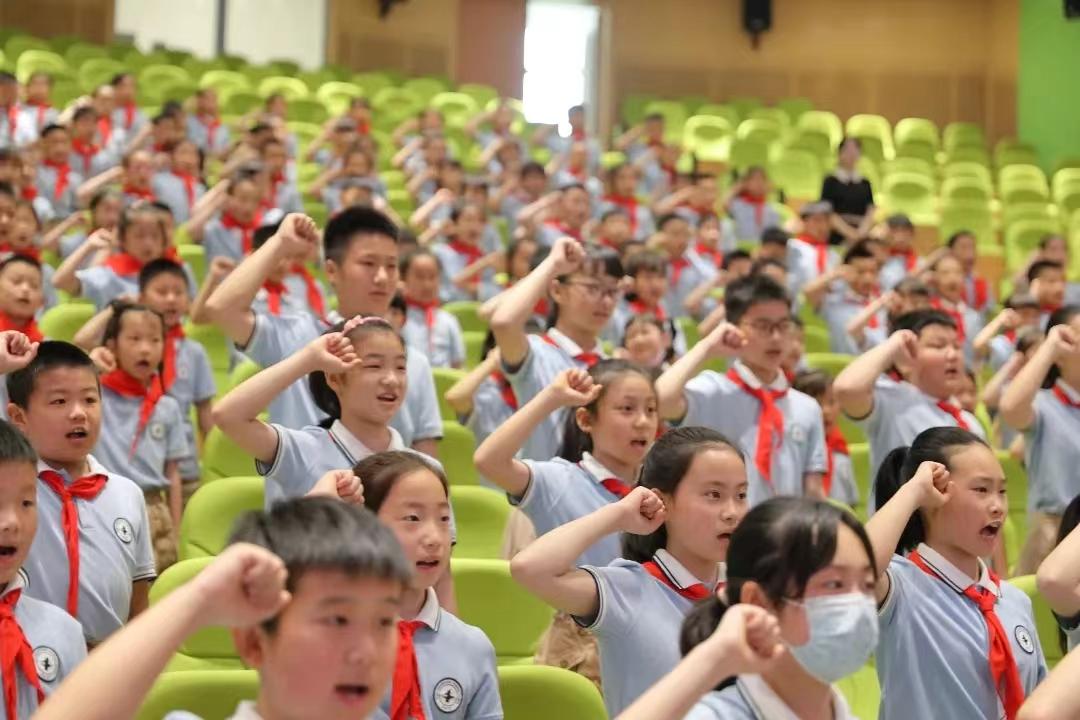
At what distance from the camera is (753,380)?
472cm

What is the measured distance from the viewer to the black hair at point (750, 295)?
15.5 ft

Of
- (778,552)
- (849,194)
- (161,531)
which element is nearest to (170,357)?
(161,531)

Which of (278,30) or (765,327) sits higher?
(278,30)

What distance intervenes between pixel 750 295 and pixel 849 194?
6396 millimetres

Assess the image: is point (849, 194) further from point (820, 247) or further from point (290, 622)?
point (290, 622)

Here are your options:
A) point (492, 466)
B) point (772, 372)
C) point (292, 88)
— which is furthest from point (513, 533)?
point (292, 88)

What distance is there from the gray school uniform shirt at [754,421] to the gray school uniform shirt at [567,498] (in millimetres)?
1033

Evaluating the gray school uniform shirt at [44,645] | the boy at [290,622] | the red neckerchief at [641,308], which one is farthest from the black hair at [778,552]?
the red neckerchief at [641,308]

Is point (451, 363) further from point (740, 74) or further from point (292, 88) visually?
point (740, 74)

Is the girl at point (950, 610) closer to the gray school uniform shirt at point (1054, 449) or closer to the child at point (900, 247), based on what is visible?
the gray school uniform shirt at point (1054, 449)

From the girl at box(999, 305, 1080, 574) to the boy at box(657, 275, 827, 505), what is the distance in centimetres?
59

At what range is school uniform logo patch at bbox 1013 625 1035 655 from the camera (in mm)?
2980

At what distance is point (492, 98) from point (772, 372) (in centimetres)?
1039

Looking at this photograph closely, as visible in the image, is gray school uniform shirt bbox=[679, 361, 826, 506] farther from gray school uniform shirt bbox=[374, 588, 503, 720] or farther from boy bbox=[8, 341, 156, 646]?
gray school uniform shirt bbox=[374, 588, 503, 720]
